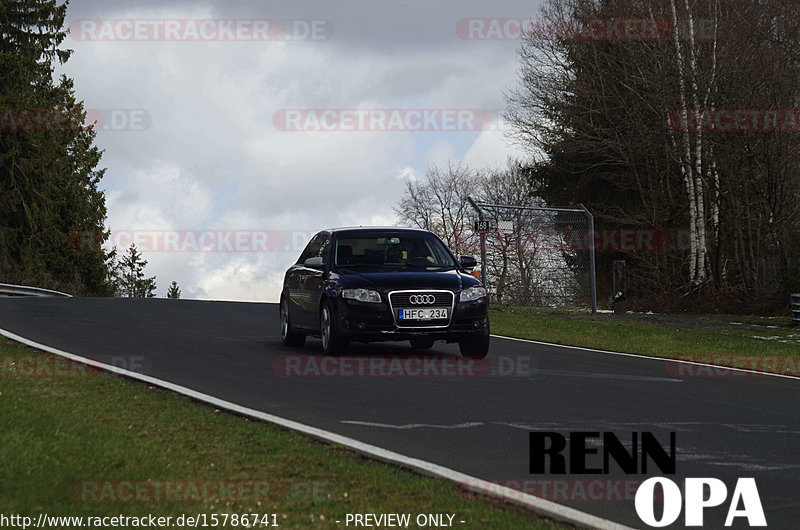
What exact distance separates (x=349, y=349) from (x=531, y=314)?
639 inches

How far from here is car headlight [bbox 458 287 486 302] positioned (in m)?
14.5

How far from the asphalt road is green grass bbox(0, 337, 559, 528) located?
675 millimetres

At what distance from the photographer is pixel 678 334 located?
75.0 ft

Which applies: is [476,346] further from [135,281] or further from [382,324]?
[135,281]

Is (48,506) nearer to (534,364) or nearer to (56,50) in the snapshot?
(534,364)

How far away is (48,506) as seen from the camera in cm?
553

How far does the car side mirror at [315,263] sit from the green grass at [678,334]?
5.61 metres

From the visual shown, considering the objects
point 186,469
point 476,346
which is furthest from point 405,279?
point 186,469

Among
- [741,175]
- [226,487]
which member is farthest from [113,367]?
[741,175]

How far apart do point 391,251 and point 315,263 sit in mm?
1140

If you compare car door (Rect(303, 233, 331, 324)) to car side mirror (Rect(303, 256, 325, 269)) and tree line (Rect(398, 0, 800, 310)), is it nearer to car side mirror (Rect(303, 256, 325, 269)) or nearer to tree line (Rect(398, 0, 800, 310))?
car side mirror (Rect(303, 256, 325, 269))
